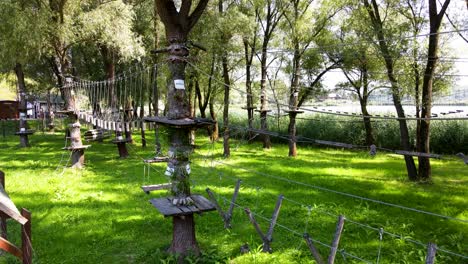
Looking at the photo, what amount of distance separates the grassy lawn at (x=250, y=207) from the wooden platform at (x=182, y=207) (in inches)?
29.2

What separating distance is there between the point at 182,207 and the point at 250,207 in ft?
10.1

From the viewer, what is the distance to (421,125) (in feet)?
33.1

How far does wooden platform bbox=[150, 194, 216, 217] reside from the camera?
4895mm

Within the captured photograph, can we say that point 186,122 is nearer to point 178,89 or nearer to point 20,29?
point 178,89

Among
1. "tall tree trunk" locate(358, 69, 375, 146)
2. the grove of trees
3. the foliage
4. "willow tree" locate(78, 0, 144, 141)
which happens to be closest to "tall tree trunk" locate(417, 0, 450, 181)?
the grove of trees

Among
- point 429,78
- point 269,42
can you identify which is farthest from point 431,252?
point 269,42

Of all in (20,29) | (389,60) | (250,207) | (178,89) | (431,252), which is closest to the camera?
(431,252)

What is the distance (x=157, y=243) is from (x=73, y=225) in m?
1.90

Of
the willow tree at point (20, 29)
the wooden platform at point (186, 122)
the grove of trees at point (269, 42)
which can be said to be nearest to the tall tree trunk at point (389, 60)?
the grove of trees at point (269, 42)

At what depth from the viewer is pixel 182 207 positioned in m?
5.10

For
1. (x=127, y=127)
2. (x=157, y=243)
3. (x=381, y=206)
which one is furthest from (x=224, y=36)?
(x=157, y=243)

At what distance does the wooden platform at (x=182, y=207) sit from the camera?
4.89 m

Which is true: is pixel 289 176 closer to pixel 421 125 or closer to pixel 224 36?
pixel 421 125

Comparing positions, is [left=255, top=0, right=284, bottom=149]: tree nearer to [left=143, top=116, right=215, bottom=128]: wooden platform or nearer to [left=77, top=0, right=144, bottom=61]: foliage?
[left=77, top=0, right=144, bottom=61]: foliage
